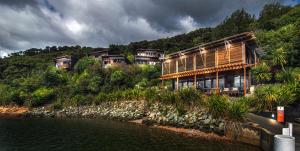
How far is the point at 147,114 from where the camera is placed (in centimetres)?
3353

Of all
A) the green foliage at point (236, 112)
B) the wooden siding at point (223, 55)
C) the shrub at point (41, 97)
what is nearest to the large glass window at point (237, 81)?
the wooden siding at point (223, 55)

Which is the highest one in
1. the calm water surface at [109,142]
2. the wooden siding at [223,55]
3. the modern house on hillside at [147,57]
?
the modern house on hillside at [147,57]

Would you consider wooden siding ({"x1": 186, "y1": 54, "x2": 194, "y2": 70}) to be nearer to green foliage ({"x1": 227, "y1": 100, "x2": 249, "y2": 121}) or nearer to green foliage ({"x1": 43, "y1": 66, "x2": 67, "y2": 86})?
green foliage ({"x1": 227, "y1": 100, "x2": 249, "y2": 121})

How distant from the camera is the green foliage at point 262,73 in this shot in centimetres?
2731

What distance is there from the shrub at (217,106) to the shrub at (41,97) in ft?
145

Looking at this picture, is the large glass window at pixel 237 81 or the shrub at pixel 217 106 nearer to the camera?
the shrub at pixel 217 106

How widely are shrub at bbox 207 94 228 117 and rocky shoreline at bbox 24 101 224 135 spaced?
0.68 meters

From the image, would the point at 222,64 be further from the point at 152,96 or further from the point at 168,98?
the point at 152,96

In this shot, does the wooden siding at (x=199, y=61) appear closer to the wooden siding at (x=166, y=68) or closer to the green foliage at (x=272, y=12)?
the wooden siding at (x=166, y=68)

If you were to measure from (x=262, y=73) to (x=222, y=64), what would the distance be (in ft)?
22.8

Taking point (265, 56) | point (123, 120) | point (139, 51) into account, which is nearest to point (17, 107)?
point (123, 120)

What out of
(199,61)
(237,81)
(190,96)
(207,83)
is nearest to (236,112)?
(190,96)

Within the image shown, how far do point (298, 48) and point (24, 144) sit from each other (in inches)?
1225

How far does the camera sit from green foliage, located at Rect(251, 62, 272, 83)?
27312mm
